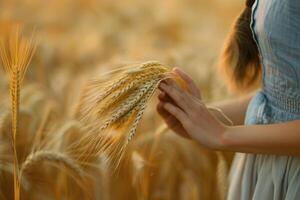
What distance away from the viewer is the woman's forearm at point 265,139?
5.11 feet

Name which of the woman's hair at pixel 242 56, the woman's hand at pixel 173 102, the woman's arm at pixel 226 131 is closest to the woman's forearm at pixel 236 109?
the woman's hair at pixel 242 56

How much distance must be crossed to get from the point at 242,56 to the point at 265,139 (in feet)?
1.18

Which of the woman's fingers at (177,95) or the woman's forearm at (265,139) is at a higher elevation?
the woman's fingers at (177,95)

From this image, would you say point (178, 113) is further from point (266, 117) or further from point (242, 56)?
point (242, 56)

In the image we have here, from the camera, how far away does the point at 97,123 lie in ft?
5.15

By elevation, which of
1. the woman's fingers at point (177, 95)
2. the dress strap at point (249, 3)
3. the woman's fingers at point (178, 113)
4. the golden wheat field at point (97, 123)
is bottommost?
the golden wheat field at point (97, 123)

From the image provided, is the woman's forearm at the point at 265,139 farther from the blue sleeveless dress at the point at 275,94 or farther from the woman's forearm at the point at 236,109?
the woman's forearm at the point at 236,109

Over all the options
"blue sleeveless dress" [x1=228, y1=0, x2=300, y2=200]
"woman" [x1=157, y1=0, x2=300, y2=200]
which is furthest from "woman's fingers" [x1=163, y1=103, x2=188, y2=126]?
"blue sleeveless dress" [x1=228, y1=0, x2=300, y2=200]

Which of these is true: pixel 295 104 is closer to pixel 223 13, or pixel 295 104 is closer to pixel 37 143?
pixel 37 143

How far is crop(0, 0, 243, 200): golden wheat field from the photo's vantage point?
1.56m

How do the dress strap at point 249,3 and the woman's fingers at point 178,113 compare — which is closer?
the woman's fingers at point 178,113

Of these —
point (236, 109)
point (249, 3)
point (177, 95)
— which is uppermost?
point (249, 3)

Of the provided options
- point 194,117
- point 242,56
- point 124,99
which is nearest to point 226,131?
point 194,117

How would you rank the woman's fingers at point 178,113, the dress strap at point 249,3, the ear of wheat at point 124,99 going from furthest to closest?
1. the dress strap at point 249,3
2. the woman's fingers at point 178,113
3. the ear of wheat at point 124,99
